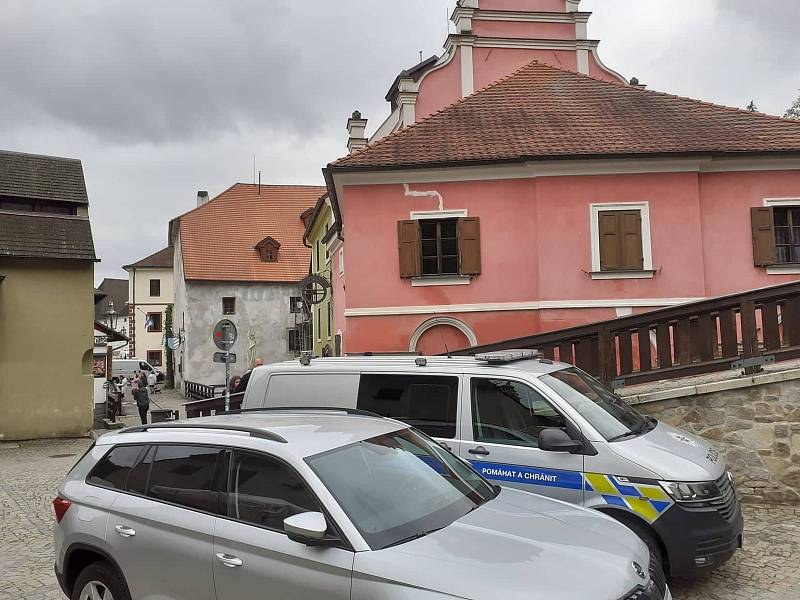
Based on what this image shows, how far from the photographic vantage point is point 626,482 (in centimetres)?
544

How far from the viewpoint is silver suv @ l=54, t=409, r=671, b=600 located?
3350 millimetres

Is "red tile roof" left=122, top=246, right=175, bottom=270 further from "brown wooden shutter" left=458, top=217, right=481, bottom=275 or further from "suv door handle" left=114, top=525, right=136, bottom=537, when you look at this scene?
"suv door handle" left=114, top=525, right=136, bottom=537

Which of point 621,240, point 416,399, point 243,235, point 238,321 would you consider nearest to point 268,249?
point 243,235

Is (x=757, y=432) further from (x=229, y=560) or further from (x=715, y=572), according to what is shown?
(x=229, y=560)

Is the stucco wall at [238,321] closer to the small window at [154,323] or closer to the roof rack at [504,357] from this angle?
the small window at [154,323]

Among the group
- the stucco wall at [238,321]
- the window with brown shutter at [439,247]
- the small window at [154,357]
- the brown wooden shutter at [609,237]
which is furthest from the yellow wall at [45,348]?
the small window at [154,357]

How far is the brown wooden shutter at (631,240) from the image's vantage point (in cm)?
1549

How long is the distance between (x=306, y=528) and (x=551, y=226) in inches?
520

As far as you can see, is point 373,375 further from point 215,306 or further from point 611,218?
point 215,306

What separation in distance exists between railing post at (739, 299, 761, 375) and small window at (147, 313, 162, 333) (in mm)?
58399

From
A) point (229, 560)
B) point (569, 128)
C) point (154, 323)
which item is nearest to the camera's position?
point (229, 560)

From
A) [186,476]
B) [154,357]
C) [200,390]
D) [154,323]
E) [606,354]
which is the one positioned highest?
[154,323]

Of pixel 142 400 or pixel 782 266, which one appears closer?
pixel 782 266

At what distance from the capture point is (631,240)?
15.6 meters
